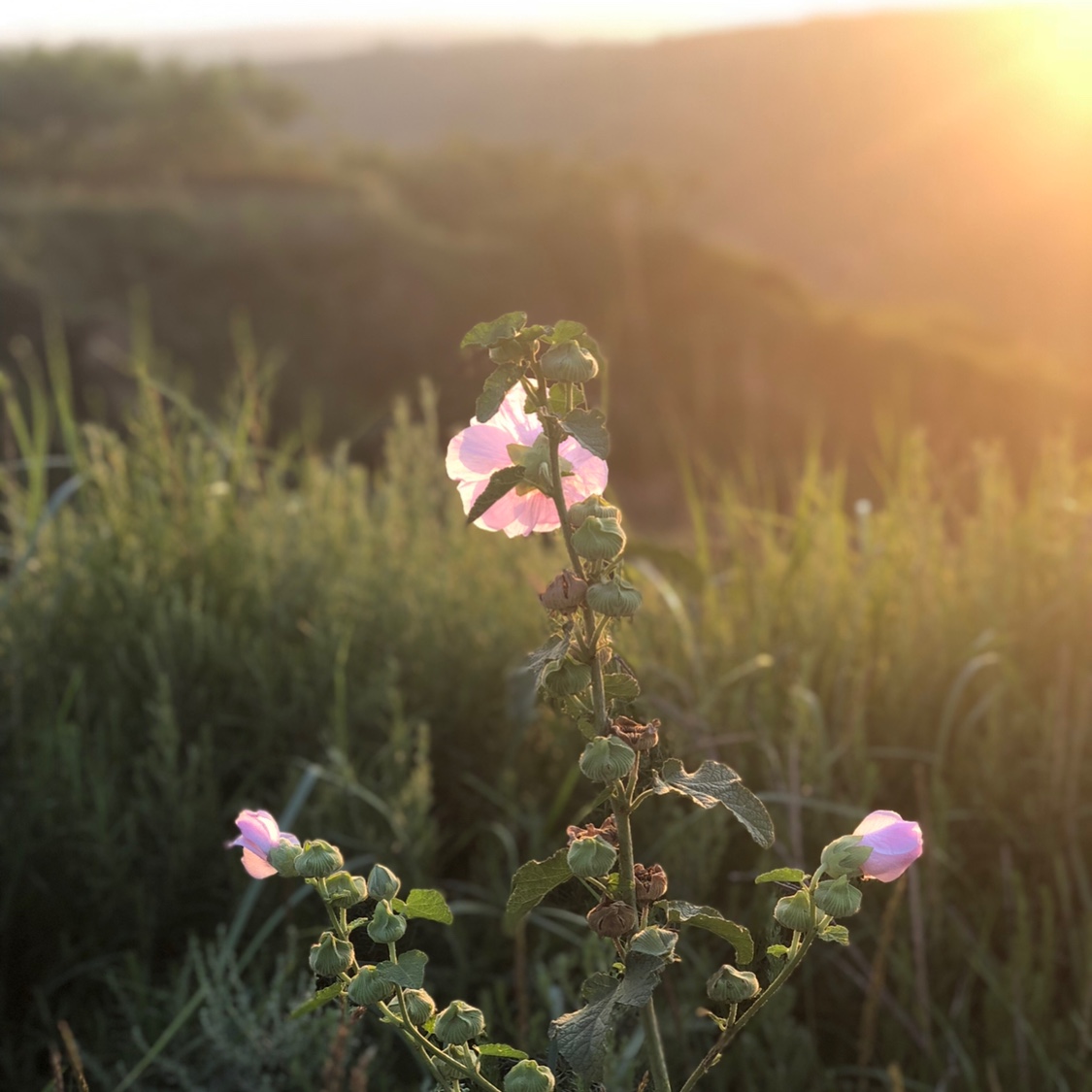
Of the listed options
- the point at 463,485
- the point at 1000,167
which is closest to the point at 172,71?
the point at 463,485

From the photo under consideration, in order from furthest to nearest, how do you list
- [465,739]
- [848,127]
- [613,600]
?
1. [848,127]
2. [465,739]
3. [613,600]

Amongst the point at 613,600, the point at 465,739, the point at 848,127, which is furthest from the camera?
the point at 848,127

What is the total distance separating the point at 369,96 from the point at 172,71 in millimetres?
39697

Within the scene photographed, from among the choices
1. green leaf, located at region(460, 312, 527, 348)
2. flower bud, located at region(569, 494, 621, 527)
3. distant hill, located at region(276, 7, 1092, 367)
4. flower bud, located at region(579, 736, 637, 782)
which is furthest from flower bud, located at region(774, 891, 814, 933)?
distant hill, located at region(276, 7, 1092, 367)

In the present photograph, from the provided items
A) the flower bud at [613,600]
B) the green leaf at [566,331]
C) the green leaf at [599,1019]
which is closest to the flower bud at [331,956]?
the green leaf at [599,1019]

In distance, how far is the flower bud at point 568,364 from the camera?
547 millimetres

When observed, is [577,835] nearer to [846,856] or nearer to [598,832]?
[598,832]

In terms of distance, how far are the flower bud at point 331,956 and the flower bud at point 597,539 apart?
0.76 feet

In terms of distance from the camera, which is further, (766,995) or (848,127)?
(848,127)

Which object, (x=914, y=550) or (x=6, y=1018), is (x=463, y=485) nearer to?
(x=6, y=1018)

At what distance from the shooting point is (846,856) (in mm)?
555

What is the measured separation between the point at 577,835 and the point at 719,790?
0.08m

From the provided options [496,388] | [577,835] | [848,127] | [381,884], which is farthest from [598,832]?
[848,127]

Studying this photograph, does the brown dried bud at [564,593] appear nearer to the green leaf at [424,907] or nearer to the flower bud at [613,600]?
the flower bud at [613,600]
